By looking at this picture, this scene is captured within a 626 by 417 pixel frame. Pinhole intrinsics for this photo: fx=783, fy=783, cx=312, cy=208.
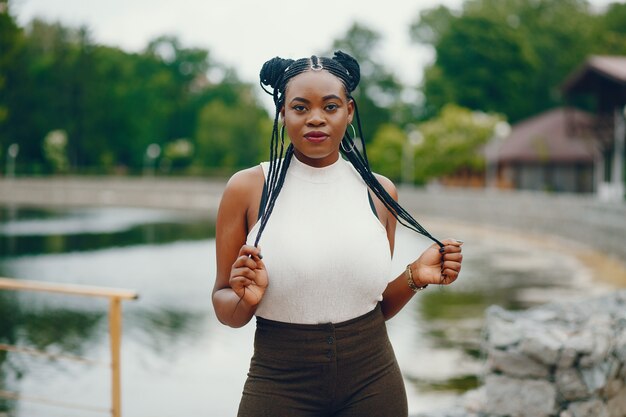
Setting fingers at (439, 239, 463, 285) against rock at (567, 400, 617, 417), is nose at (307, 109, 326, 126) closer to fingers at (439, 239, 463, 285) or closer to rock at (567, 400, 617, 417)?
fingers at (439, 239, 463, 285)

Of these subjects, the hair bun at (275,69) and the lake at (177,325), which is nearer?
the hair bun at (275,69)

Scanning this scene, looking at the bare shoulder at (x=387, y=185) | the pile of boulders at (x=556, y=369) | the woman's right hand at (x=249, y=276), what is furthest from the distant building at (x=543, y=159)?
the woman's right hand at (x=249, y=276)

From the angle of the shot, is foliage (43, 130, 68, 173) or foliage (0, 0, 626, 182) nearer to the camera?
foliage (0, 0, 626, 182)

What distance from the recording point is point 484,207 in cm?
3506

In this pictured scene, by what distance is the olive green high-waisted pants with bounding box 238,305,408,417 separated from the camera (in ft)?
6.79

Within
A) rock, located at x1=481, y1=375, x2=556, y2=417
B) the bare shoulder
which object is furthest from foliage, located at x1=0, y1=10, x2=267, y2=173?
the bare shoulder

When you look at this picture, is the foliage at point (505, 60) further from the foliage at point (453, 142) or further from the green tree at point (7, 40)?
the green tree at point (7, 40)

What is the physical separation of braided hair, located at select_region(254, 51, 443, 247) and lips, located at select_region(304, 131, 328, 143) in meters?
0.10

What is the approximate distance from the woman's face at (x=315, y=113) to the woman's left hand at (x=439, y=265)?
420 mm

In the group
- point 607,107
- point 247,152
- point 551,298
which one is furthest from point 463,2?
point 551,298

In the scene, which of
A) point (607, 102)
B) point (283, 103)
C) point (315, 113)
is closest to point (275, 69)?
point (283, 103)

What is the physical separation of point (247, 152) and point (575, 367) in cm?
6670

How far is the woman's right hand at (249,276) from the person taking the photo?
192 cm

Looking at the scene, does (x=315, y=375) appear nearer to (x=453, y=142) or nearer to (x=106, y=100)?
(x=453, y=142)
